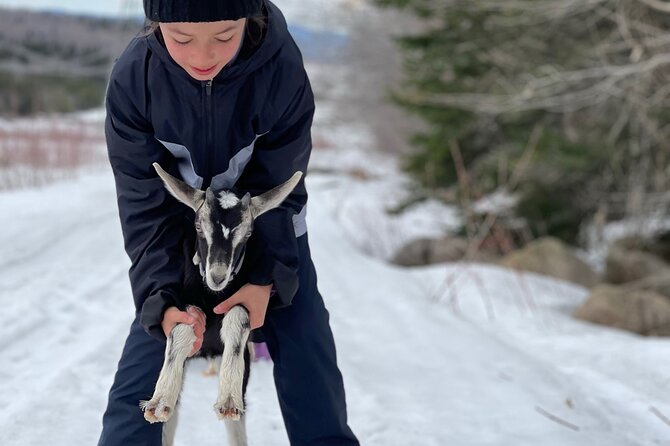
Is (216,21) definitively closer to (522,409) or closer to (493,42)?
(522,409)

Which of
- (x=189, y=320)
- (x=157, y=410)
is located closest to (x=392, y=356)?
(x=189, y=320)

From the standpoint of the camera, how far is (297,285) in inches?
82.2

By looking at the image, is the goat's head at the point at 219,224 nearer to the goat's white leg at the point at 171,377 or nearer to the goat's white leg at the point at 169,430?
the goat's white leg at the point at 171,377

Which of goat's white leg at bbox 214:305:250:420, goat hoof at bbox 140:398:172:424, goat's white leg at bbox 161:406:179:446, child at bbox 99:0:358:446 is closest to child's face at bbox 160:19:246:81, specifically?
child at bbox 99:0:358:446

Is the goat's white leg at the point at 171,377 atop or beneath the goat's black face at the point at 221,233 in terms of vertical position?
beneath

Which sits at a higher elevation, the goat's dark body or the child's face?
the child's face

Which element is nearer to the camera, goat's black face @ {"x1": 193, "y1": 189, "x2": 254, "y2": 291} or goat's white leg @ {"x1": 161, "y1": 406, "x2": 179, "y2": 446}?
goat's black face @ {"x1": 193, "y1": 189, "x2": 254, "y2": 291}

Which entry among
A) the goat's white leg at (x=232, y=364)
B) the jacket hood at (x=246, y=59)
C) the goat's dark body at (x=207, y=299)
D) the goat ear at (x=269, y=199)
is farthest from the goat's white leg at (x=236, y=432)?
the jacket hood at (x=246, y=59)

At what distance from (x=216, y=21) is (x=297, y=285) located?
2.60 feet

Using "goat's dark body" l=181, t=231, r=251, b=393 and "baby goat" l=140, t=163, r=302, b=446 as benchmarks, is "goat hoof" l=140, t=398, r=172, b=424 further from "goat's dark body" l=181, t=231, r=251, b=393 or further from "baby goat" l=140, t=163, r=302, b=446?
"goat's dark body" l=181, t=231, r=251, b=393

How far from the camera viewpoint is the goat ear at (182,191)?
178 cm

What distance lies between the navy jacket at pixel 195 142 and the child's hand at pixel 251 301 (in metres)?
0.03

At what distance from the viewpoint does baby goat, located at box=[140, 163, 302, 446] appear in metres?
1.64

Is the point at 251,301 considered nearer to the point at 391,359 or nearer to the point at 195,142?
the point at 195,142
